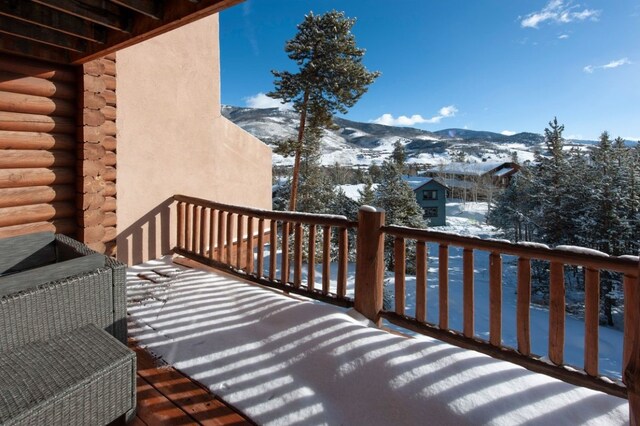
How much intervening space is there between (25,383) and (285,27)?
16279 millimetres

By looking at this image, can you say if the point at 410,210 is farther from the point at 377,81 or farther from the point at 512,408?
the point at 512,408

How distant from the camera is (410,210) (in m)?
14.2

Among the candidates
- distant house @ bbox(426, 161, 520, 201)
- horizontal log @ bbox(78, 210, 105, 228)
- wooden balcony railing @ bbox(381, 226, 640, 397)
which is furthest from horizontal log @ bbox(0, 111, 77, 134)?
distant house @ bbox(426, 161, 520, 201)

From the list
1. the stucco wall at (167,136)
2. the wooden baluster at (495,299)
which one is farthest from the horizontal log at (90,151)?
the wooden baluster at (495,299)

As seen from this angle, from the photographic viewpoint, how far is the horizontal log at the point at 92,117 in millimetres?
3383

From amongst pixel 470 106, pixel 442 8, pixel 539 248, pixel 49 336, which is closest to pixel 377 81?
pixel 442 8

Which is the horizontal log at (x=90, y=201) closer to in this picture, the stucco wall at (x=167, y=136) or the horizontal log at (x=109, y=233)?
the horizontal log at (x=109, y=233)

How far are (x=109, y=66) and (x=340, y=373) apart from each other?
3.84m

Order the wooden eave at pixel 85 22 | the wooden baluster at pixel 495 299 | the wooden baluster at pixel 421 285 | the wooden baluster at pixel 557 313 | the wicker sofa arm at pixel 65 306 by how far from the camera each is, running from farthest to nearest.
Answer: the wooden baluster at pixel 421 285 → the wooden eave at pixel 85 22 → the wooden baluster at pixel 495 299 → the wooden baluster at pixel 557 313 → the wicker sofa arm at pixel 65 306

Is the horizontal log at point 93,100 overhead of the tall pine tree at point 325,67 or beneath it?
beneath

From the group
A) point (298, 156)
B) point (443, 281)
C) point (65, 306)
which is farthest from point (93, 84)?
point (298, 156)

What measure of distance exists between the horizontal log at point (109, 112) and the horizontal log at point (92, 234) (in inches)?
47.1

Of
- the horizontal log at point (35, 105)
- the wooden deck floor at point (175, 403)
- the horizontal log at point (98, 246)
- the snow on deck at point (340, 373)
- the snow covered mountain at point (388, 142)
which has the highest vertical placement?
the snow covered mountain at point (388, 142)

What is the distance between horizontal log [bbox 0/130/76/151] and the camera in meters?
3.01
